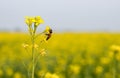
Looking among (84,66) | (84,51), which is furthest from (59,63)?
(84,51)

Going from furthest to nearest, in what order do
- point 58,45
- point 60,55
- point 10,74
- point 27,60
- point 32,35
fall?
point 58,45
point 60,55
point 27,60
point 10,74
point 32,35

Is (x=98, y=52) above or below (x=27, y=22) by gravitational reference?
below

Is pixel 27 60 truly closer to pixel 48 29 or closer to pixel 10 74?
pixel 10 74

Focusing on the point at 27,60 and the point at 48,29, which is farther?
the point at 27,60

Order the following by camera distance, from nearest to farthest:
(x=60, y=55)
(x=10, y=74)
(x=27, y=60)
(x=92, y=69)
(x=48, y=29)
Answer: (x=48, y=29), (x=10, y=74), (x=92, y=69), (x=27, y=60), (x=60, y=55)

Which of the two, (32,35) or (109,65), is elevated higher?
(32,35)

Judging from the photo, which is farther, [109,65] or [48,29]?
[109,65]

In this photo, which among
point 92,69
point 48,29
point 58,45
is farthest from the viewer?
point 58,45

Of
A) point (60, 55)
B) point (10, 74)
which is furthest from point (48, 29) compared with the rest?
point (60, 55)

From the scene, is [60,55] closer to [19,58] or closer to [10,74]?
[19,58]
